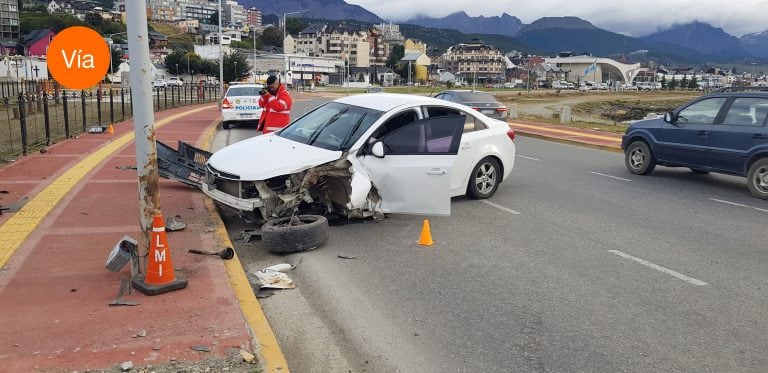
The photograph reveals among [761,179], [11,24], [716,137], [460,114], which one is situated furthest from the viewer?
[11,24]

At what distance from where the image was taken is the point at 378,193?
7.95m

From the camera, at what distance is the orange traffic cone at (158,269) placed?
518 centimetres

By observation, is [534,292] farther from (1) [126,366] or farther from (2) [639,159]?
(2) [639,159]

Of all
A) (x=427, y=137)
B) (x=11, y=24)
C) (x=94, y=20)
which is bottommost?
(x=427, y=137)

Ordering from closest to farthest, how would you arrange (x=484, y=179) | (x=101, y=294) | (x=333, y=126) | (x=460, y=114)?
(x=101, y=294), (x=333, y=126), (x=460, y=114), (x=484, y=179)

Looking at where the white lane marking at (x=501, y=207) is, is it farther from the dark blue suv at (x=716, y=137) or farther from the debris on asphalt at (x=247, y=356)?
the debris on asphalt at (x=247, y=356)

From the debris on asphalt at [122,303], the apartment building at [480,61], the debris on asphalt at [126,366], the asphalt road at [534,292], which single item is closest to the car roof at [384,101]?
the asphalt road at [534,292]

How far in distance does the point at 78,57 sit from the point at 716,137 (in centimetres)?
1132

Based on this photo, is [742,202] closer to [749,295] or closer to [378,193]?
[749,295]

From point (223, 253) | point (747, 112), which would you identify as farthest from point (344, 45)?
point (223, 253)

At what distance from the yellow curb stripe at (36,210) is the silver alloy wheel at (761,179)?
10.8 metres

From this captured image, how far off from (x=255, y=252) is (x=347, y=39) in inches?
7370

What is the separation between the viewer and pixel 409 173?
7.95 m

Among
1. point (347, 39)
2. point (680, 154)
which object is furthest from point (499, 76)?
point (680, 154)
